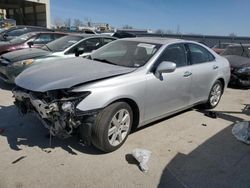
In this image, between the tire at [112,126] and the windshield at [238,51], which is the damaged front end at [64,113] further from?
the windshield at [238,51]

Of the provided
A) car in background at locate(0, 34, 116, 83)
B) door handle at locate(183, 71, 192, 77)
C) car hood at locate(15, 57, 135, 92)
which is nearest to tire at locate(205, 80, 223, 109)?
door handle at locate(183, 71, 192, 77)

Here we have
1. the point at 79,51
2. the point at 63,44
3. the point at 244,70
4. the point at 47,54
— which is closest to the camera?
the point at 79,51

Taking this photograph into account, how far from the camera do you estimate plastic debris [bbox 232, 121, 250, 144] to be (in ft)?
14.6

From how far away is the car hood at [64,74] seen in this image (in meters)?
3.44

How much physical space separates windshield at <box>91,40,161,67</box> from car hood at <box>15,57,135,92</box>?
238mm

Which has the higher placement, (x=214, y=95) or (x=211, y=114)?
(x=214, y=95)

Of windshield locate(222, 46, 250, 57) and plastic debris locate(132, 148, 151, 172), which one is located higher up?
windshield locate(222, 46, 250, 57)

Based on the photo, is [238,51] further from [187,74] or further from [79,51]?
[79,51]

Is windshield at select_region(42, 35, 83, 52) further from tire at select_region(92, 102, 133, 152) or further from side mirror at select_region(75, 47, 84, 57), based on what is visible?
tire at select_region(92, 102, 133, 152)

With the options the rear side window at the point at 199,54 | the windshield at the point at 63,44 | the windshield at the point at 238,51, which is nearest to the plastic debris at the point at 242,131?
the rear side window at the point at 199,54

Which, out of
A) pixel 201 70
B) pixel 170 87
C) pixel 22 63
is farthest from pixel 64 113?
pixel 22 63

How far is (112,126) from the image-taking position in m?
3.67

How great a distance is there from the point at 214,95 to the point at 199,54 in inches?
44.6

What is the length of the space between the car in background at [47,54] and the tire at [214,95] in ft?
10.3
